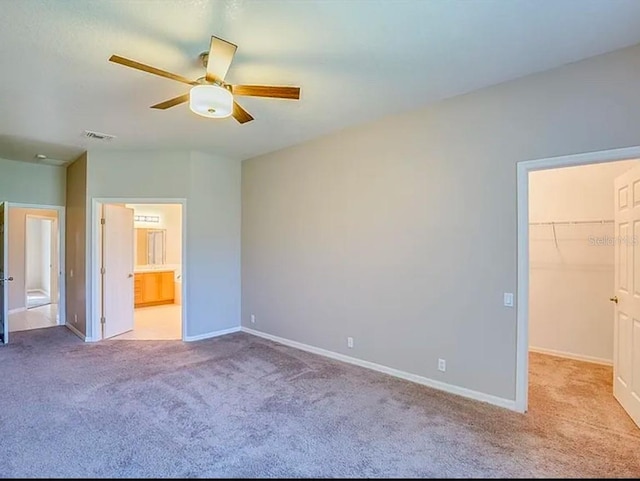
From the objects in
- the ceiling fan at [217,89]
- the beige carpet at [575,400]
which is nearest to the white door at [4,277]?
the ceiling fan at [217,89]

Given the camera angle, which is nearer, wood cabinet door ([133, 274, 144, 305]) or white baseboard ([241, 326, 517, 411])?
white baseboard ([241, 326, 517, 411])

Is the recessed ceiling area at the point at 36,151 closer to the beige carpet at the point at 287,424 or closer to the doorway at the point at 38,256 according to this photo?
the beige carpet at the point at 287,424

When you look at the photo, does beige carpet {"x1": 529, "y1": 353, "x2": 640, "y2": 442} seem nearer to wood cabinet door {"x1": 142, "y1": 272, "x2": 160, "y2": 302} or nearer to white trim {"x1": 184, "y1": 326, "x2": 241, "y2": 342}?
white trim {"x1": 184, "y1": 326, "x2": 241, "y2": 342}

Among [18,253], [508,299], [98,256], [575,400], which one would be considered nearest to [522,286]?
[508,299]

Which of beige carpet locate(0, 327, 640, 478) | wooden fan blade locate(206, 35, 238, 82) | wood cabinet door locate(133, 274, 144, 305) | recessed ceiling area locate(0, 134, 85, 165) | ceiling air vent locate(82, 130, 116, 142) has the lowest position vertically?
beige carpet locate(0, 327, 640, 478)

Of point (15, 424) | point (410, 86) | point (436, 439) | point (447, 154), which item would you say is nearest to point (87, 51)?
point (410, 86)

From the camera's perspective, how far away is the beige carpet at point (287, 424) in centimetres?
218

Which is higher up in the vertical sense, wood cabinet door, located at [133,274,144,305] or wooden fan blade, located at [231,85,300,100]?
wooden fan blade, located at [231,85,300,100]

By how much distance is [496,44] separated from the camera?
2.44 metres

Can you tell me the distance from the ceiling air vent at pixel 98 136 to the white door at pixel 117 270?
3.65ft

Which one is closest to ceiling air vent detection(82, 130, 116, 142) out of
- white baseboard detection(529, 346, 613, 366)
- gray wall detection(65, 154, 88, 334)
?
gray wall detection(65, 154, 88, 334)

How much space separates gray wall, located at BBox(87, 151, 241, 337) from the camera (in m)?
5.03

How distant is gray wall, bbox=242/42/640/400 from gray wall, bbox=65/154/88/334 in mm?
2942

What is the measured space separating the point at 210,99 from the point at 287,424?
2.43m
